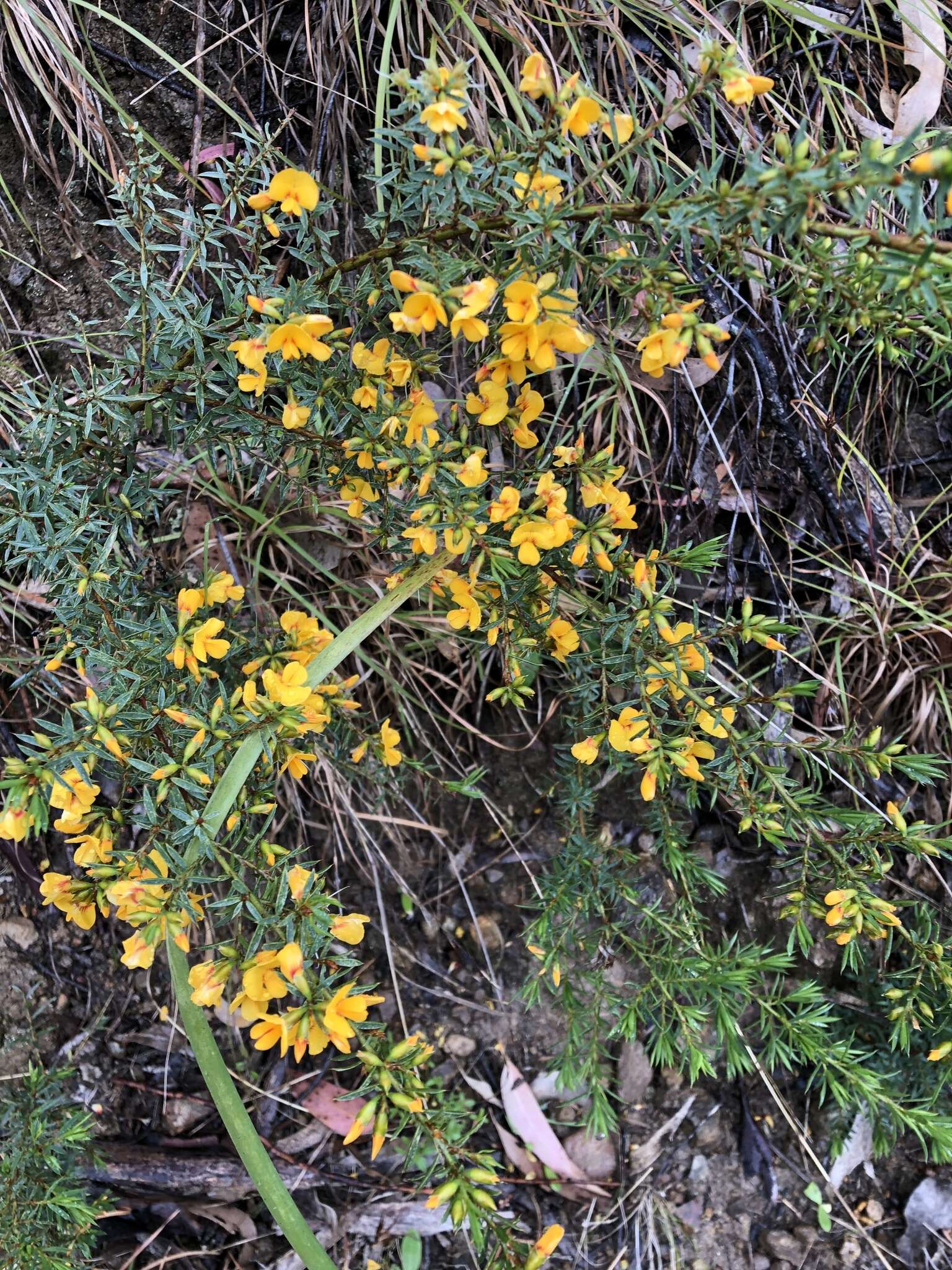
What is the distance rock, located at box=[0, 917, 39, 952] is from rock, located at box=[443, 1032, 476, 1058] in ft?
4.38

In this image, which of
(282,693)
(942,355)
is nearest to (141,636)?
(282,693)

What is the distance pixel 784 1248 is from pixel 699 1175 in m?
0.33

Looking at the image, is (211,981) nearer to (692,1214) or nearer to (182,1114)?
(182,1114)

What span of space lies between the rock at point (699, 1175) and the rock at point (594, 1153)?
0.79ft

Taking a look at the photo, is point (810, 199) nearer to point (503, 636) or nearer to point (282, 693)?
point (503, 636)

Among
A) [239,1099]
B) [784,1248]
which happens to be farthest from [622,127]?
[784,1248]

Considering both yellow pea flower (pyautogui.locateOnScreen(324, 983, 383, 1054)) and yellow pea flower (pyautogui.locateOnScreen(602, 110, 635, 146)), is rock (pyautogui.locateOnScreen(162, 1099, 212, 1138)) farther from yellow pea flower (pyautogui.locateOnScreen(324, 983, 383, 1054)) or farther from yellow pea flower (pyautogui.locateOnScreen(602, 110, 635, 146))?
yellow pea flower (pyautogui.locateOnScreen(602, 110, 635, 146))

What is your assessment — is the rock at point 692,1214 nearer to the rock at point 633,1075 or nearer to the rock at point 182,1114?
the rock at point 633,1075

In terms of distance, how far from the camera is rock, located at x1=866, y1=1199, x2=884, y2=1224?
283cm

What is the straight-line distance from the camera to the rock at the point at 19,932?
276 cm

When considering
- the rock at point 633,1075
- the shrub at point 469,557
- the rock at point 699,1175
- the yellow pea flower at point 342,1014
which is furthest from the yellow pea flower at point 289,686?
the rock at point 699,1175

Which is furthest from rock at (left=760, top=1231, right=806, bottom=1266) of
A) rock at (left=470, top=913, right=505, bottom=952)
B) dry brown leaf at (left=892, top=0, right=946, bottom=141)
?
dry brown leaf at (left=892, top=0, right=946, bottom=141)

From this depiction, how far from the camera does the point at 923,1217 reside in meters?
2.81

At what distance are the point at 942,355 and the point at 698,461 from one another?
0.74 metres
